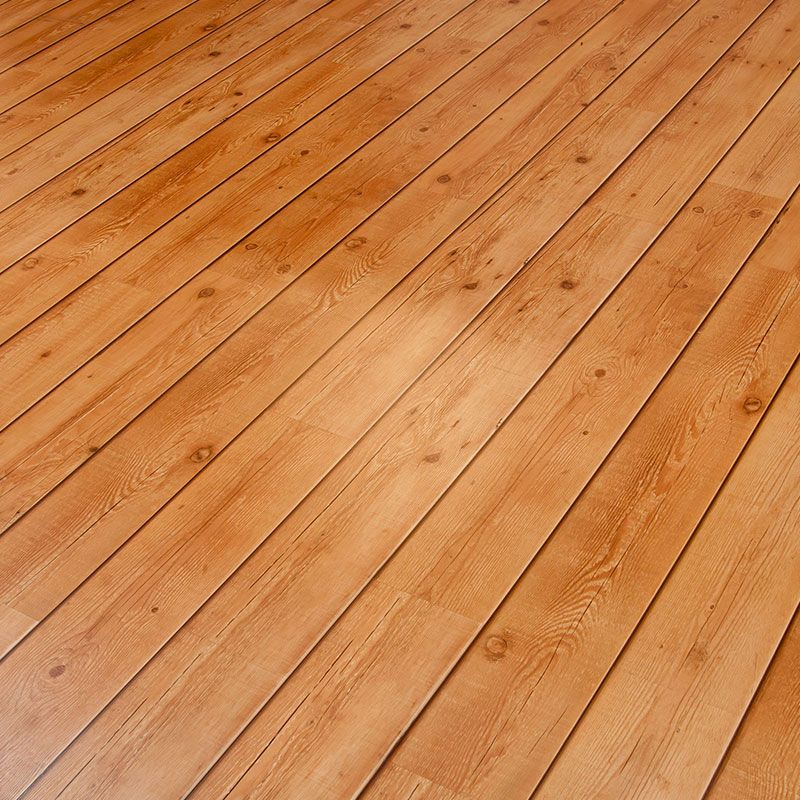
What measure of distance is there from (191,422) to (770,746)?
1.02 m

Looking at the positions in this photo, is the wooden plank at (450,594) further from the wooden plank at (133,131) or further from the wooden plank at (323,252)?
the wooden plank at (133,131)

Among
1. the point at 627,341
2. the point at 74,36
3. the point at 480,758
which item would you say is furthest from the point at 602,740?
the point at 74,36

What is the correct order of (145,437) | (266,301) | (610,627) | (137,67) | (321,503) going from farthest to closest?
(137,67)
(266,301)
(145,437)
(321,503)
(610,627)

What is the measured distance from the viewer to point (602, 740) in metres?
1.47

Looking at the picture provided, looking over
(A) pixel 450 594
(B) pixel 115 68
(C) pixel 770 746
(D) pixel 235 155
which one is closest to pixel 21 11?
(B) pixel 115 68

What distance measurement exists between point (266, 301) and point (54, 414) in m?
0.45

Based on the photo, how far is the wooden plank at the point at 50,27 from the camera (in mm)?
3227

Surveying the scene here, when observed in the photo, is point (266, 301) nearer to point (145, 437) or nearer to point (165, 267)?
point (165, 267)

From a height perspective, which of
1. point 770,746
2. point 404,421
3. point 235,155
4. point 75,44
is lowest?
point 770,746

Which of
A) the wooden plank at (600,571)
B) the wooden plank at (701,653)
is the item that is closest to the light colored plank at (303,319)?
the wooden plank at (600,571)

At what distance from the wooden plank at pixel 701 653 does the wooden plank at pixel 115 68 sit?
189 cm

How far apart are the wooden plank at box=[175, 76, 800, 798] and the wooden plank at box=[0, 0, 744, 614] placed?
230mm

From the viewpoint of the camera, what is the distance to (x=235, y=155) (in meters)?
2.70

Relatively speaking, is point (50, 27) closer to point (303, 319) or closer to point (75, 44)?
point (75, 44)
